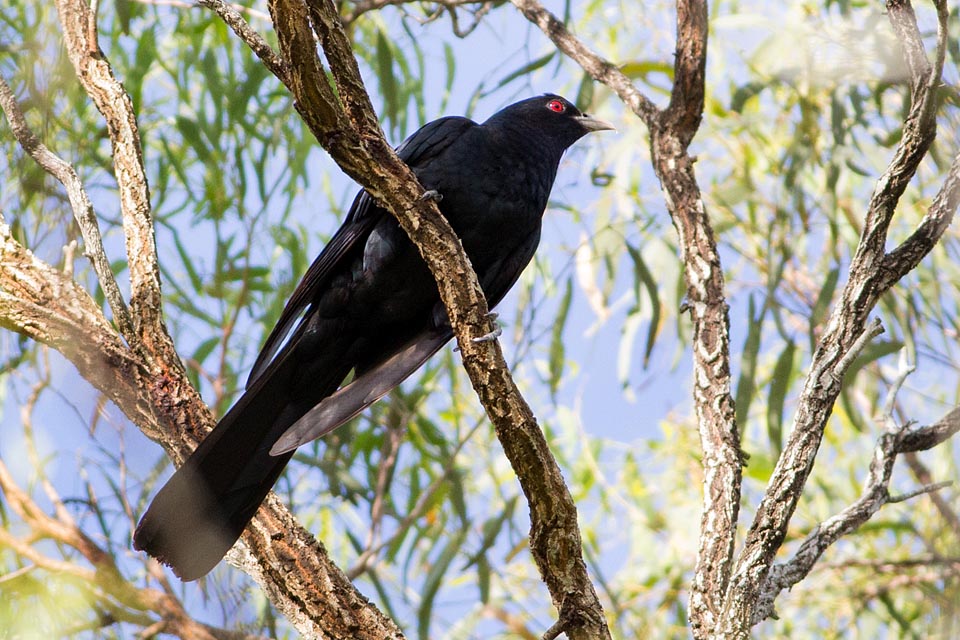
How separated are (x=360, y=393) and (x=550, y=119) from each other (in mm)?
1265

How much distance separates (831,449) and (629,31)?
2.19 m

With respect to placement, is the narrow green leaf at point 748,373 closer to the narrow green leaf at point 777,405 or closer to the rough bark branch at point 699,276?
the narrow green leaf at point 777,405

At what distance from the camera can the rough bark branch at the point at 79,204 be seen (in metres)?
2.44

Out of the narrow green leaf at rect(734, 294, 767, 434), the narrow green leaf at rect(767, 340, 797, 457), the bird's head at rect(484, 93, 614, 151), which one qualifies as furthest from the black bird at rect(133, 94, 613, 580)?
the narrow green leaf at rect(767, 340, 797, 457)

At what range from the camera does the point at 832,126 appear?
155 inches

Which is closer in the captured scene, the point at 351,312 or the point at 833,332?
the point at 833,332

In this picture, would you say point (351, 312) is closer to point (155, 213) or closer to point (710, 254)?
point (710, 254)

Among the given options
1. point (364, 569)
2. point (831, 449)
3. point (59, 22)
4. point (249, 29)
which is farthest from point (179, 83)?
point (831, 449)

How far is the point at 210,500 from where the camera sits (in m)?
2.42

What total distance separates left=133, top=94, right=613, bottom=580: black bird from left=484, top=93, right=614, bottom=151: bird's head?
18cm

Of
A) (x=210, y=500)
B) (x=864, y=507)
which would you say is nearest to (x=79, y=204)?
(x=210, y=500)

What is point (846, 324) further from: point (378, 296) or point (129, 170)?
point (129, 170)

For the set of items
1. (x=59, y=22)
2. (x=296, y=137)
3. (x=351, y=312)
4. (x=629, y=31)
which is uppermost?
(x=629, y=31)

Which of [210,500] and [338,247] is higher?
[338,247]
